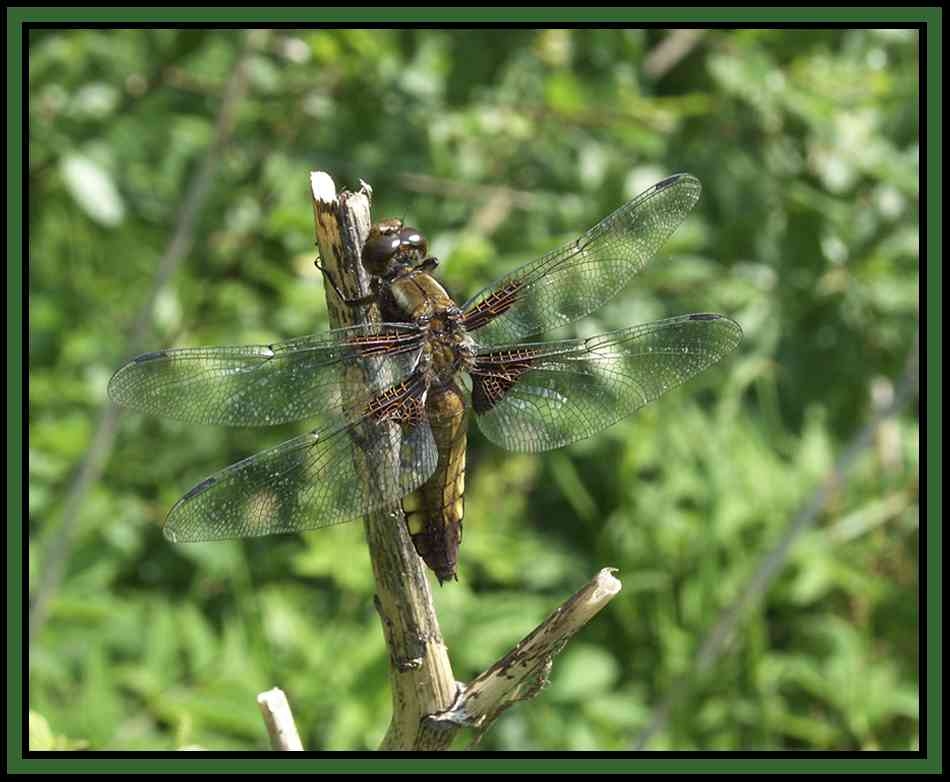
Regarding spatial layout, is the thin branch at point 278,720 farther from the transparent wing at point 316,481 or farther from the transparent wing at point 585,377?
the transparent wing at point 585,377

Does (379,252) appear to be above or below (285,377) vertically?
above

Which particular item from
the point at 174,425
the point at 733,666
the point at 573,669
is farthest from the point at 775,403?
the point at 174,425

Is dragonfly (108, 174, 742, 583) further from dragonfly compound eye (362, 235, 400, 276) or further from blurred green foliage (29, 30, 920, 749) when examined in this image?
blurred green foliage (29, 30, 920, 749)

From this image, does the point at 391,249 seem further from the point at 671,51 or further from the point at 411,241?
the point at 671,51

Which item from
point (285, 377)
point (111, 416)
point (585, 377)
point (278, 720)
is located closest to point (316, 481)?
point (285, 377)

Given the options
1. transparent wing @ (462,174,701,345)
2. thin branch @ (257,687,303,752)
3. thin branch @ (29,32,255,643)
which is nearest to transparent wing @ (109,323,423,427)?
transparent wing @ (462,174,701,345)

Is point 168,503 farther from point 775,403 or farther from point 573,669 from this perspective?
point 775,403
